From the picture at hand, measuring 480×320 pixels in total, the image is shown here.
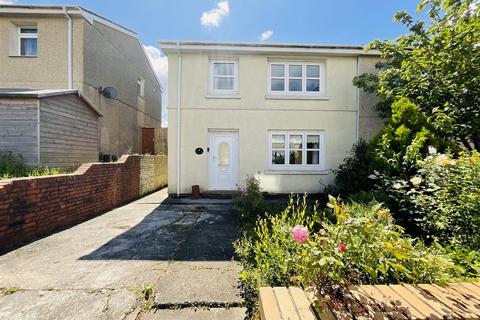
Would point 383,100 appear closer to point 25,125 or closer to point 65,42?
point 25,125

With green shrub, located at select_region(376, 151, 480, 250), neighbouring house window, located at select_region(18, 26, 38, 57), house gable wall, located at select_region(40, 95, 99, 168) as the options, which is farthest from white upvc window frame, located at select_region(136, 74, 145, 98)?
green shrub, located at select_region(376, 151, 480, 250)

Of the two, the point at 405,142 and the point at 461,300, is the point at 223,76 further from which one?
the point at 461,300

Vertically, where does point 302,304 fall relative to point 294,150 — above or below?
below

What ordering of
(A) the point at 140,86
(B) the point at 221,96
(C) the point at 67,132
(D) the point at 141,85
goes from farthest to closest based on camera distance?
(D) the point at 141,85 → (A) the point at 140,86 → (B) the point at 221,96 → (C) the point at 67,132

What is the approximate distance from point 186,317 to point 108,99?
36.6 ft

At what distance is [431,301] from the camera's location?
182 cm

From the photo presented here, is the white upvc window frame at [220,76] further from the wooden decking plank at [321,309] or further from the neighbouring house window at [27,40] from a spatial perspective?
the wooden decking plank at [321,309]

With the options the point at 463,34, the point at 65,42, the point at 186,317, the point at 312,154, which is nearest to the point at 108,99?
the point at 65,42

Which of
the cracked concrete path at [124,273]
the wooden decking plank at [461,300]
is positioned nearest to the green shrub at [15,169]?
the cracked concrete path at [124,273]

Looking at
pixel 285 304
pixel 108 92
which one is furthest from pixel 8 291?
pixel 108 92

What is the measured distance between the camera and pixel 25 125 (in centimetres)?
634

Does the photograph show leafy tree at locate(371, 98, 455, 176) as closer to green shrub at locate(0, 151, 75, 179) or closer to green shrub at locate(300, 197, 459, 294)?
green shrub at locate(300, 197, 459, 294)

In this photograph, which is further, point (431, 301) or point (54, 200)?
point (54, 200)

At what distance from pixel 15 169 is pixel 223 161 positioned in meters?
5.74
